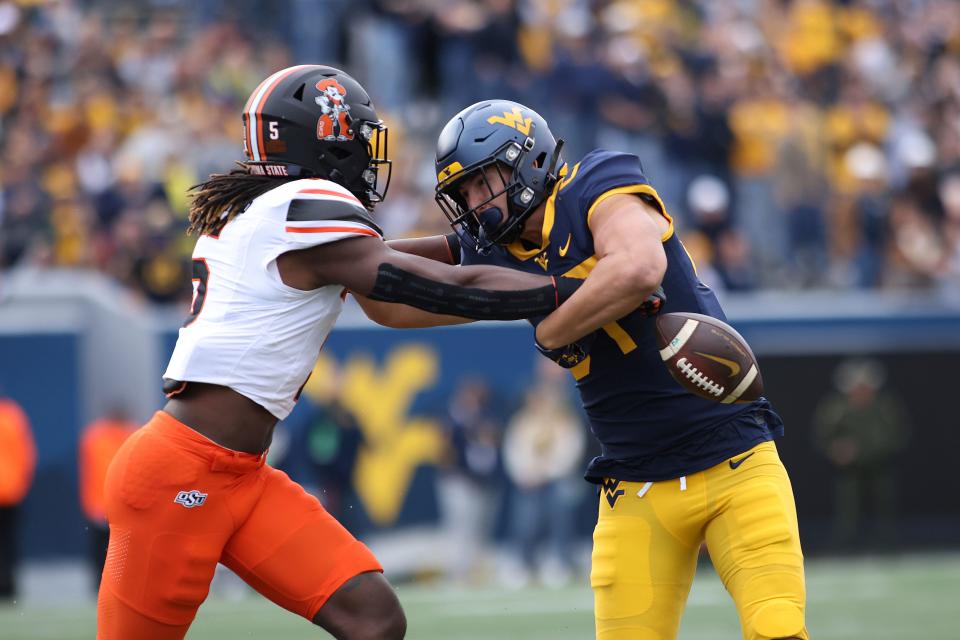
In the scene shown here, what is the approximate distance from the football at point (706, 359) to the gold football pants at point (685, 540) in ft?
0.91

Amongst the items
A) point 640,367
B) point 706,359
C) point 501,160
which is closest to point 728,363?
point 706,359

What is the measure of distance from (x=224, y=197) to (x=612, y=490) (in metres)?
1.45

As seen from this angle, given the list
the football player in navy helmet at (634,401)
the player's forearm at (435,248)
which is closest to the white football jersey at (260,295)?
the football player in navy helmet at (634,401)

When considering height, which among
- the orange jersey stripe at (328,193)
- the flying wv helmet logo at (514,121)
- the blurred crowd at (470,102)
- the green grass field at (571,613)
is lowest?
the green grass field at (571,613)

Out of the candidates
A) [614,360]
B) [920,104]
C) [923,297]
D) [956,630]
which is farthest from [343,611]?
[920,104]

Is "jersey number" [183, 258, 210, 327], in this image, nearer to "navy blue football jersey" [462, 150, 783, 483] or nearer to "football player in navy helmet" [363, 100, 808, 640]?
"football player in navy helmet" [363, 100, 808, 640]

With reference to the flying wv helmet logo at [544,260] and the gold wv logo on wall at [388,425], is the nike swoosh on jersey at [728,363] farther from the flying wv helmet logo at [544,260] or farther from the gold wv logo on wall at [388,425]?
the gold wv logo on wall at [388,425]

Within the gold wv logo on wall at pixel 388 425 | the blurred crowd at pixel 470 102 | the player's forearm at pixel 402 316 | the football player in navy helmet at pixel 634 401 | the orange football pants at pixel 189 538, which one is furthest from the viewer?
the blurred crowd at pixel 470 102

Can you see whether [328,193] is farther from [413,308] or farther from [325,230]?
[413,308]

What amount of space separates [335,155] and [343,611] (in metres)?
1.31

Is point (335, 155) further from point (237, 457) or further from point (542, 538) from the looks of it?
point (542, 538)

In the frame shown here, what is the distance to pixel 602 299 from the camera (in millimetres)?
3975

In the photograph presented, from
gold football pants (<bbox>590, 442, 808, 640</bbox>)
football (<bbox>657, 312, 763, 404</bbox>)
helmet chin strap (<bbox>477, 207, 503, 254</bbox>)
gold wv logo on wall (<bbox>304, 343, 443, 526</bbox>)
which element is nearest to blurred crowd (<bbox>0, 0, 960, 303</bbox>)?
gold wv logo on wall (<bbox>304, 343, 443, 526</bbox>)

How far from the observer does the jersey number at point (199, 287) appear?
411 cm
